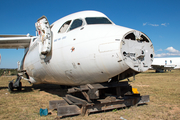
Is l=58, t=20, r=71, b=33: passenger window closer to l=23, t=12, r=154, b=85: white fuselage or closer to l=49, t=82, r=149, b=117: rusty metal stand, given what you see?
l=23, t=12, r=154, b=85: white fuselage

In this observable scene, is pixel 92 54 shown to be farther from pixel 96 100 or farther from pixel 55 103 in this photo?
pixel 55 103

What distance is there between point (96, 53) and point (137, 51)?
110cm

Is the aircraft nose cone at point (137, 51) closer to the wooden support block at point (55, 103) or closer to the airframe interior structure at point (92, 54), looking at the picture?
the airframe interior structure at point (92, 54)

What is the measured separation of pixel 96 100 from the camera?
4859 millimetres

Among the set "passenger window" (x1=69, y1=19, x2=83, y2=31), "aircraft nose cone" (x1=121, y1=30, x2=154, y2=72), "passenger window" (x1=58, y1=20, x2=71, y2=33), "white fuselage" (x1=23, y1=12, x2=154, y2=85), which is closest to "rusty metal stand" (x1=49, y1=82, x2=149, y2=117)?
"white fuselage" (x1=23, y1=12, x2=154, y2=85)

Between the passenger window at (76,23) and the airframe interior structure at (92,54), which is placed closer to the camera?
the airframe interior structure at (92,54)

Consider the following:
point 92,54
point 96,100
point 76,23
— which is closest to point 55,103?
point 96,100

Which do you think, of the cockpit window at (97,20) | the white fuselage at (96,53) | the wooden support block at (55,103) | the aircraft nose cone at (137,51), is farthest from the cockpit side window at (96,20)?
the wooden support block at (55,103)

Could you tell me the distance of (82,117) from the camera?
4613mm

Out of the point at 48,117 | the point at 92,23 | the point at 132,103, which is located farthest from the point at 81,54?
the point at 132,103

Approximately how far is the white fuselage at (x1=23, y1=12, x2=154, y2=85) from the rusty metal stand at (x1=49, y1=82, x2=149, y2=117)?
1.04 ft

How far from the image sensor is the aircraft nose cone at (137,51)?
3.71 m

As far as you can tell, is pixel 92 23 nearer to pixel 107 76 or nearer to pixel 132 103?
pixel 107 76

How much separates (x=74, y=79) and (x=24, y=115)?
83.5 inches
